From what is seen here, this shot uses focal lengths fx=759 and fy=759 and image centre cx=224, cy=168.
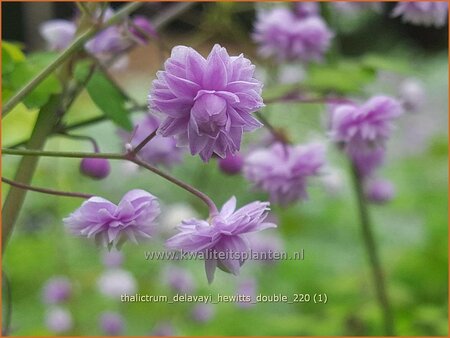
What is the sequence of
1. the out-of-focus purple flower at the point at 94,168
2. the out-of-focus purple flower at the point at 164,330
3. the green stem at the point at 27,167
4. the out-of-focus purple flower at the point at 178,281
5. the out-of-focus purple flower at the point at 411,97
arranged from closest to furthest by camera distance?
the green stem at the point at 27,167, the out-of-focus purple flower at the point at 94,168, the out-of-focus purple flower at the point at 411,97, the out-of-focus purple flower at the point at 164,330, the out-of-focus purple flower at the point at 178,281

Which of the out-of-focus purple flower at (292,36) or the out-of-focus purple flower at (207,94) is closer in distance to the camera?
the out-of-focus purple flower at (207,94)

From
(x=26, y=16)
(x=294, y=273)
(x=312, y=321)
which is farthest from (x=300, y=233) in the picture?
(x=26, y=16)

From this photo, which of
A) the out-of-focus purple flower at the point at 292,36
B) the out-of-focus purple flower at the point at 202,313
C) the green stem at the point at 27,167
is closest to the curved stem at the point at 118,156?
the green stem at the point at 27,167

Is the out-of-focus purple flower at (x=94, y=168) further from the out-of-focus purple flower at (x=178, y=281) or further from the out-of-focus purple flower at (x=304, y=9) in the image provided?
the out-of-focus purple flower at (x=178, y=281)

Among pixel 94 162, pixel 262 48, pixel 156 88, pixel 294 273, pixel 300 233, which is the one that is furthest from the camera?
pixel 300 233

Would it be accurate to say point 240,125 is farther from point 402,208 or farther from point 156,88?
point 402,208
